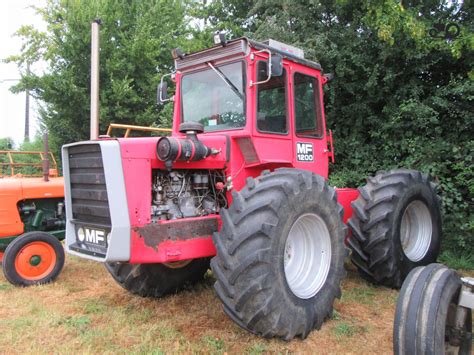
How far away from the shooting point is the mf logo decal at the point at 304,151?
4.41m

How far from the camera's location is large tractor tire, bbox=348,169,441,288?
464 cm

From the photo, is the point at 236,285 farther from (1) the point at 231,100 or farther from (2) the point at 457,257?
A: (2) the point at 457,257

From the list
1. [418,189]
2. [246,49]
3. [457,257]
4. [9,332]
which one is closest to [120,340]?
[9,332]

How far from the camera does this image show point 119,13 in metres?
13.1

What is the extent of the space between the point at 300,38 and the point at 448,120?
3.03 meters

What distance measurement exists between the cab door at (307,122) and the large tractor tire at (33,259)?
3.34m

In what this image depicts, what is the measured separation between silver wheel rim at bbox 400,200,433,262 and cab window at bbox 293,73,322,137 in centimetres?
170

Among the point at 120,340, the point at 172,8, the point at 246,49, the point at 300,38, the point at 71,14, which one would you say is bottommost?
the point at 120,340

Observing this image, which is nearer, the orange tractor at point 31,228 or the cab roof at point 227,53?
the cab roof at point 227,53

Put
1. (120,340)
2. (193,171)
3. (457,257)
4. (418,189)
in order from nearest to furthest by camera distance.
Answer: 1. (120,340)
2. (193,171)
3. (418,189)
4. (457,257)

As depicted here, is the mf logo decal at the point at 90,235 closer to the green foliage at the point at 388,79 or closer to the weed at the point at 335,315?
the weed at the point at 335,315

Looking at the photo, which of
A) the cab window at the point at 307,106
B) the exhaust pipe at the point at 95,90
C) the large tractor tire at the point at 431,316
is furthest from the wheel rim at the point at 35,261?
the large tractor tire at the point at 431,316

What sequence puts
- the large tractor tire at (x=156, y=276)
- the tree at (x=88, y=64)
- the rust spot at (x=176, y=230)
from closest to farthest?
the rust spot at (x=176, y=230)
the large tractor tire at (x=156, y=276)
the tree at (x=88, y=64)

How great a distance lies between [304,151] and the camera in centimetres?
449
